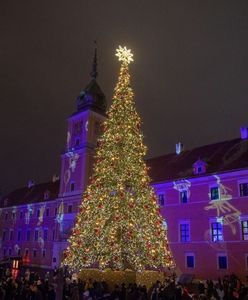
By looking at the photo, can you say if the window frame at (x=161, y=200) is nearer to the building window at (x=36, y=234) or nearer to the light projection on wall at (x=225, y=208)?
the light projection on wall at (x=225, y=208)

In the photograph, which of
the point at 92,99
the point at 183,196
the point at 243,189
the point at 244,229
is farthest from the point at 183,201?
the point at 92,99

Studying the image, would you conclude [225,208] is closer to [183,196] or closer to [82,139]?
[183,196]

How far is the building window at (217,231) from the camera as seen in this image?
108 ft

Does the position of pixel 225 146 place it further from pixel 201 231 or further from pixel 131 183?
pixel 131 183

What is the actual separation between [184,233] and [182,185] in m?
4.88

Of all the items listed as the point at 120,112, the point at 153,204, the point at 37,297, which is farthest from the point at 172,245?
the point at 37,297

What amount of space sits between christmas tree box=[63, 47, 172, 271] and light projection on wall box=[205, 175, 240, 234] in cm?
1228

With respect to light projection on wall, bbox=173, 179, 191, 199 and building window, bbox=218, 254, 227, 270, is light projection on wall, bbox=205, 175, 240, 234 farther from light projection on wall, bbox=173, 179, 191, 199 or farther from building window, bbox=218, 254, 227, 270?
light projection on wall, bbox=173, 179, 191, 199

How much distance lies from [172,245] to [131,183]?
1702 cm

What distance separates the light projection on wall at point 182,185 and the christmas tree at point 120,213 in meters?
14.9

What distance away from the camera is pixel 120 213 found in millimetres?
21375

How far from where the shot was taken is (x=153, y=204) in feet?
72.7

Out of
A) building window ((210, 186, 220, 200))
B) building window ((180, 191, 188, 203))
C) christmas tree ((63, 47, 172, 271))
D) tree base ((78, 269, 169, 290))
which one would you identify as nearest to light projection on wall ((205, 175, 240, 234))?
building window ((210, 186, 220, 200))

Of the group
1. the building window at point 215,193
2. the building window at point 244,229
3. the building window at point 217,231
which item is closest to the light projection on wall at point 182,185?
the building window at point 215,193
